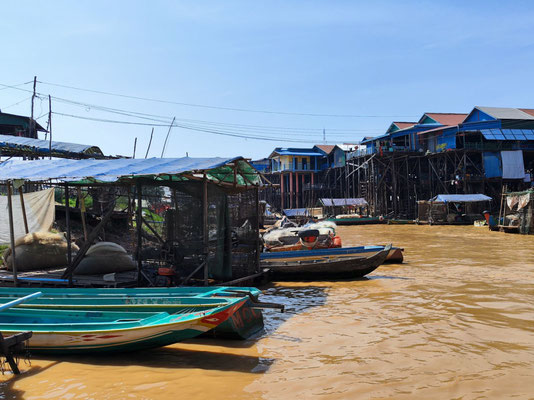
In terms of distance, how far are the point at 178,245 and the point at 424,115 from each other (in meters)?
36.6

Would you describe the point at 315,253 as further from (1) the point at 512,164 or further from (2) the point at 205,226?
(1) the point at 512,164

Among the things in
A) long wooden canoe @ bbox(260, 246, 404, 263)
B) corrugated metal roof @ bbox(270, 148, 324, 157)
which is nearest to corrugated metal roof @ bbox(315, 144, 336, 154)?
corrugated metal roof @ bbox(270, 148, 324, 157)

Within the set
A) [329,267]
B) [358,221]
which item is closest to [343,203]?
[358,221]

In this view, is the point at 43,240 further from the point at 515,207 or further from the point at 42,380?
the point at 515,207

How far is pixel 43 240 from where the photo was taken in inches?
403

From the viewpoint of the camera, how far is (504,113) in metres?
36.3

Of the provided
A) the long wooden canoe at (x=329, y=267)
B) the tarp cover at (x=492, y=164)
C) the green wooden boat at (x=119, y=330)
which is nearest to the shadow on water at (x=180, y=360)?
the green wooden boat at (x=119, y=330)

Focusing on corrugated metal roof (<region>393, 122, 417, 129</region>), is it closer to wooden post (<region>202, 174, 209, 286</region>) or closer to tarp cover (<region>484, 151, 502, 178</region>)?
tarp cover (<region>484, 151, 502, 178</region>)

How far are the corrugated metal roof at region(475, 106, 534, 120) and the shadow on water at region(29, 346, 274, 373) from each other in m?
35.6

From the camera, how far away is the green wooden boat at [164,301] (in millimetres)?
5918

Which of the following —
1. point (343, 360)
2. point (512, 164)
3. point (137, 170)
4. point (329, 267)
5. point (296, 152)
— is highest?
point (296, 152)

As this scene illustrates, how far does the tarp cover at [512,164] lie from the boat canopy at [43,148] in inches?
1161

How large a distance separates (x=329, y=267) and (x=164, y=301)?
5.48 metres

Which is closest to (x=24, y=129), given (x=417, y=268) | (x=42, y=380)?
(x=417, y=268)
